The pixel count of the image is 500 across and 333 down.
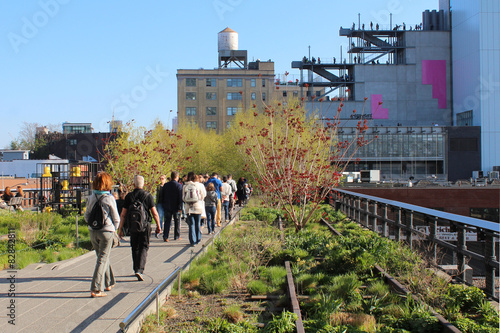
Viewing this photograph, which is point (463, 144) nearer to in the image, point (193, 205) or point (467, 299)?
point (193, 205)

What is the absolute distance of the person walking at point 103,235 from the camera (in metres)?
6.73

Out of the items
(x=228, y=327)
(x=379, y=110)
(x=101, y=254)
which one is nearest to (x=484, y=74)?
(x=379, y=110)

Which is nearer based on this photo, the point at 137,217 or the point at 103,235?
the point at 103,235

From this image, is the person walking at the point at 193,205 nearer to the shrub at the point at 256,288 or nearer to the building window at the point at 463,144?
the shrub at the point at 256,288

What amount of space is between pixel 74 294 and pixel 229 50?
102 metres

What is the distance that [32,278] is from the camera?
8.12 metres

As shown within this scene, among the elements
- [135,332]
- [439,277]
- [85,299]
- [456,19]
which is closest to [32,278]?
[85,299]

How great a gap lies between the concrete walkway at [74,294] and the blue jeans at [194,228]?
1010 mm

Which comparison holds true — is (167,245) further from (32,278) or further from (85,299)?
(85,299)

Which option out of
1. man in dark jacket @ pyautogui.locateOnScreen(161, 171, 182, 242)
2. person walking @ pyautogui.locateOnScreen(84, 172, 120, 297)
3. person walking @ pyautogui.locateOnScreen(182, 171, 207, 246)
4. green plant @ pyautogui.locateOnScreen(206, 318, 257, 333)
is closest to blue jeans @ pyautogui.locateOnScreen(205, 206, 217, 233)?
man in dark jacket @ pyautogui.locateOnScreen(161, 171, 182, 242)

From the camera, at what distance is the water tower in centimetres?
10531

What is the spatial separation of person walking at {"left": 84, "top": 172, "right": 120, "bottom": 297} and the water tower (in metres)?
100

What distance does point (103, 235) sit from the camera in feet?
22.6

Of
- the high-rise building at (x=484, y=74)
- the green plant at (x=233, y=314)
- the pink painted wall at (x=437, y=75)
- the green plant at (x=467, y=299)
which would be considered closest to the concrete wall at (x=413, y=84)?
the pink painted wall at (x=437, y=75)
